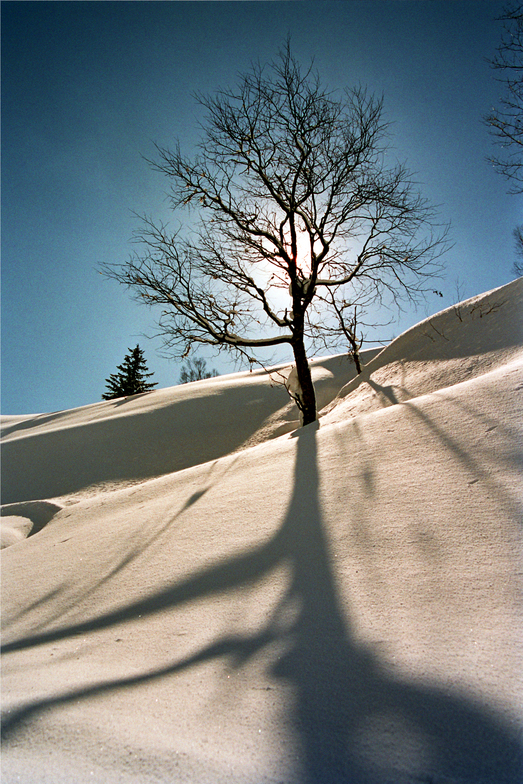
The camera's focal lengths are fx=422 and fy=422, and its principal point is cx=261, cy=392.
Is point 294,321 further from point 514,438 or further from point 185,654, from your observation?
point 185,654

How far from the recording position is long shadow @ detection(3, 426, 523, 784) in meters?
0.99

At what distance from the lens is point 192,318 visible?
6559mm

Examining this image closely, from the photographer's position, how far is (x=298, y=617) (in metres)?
1.67

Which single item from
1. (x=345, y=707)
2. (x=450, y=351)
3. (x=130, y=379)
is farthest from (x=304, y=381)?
(x=130, y=379)

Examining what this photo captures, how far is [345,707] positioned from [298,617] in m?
0.49

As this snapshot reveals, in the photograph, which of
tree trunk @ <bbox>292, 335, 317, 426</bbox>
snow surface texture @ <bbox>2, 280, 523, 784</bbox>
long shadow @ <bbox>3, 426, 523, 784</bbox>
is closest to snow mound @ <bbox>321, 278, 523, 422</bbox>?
snow surface texture @ <bbox>2, 280, 523, 784</bbox>

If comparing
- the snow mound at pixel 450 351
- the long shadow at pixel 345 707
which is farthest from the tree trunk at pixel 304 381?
the long shadow at pixel 345 707

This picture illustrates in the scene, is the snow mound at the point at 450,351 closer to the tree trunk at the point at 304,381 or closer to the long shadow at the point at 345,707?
the tree trunk at the point at 304,381

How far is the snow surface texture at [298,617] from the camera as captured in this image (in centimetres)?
108

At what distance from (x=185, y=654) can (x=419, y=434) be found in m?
1.98

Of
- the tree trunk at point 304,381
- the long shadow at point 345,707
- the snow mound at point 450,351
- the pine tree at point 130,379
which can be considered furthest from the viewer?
the pine tree at point 130,379

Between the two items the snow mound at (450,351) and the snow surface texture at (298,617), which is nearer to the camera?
the snow surface texture at (298,617)

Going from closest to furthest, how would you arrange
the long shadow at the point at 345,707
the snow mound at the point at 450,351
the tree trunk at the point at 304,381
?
1. the long shadow at the point at 345,707
2. the snow mound at the point at 450,351
3. the tree trunk at the point at 304,381

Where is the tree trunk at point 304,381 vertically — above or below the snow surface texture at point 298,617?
above
